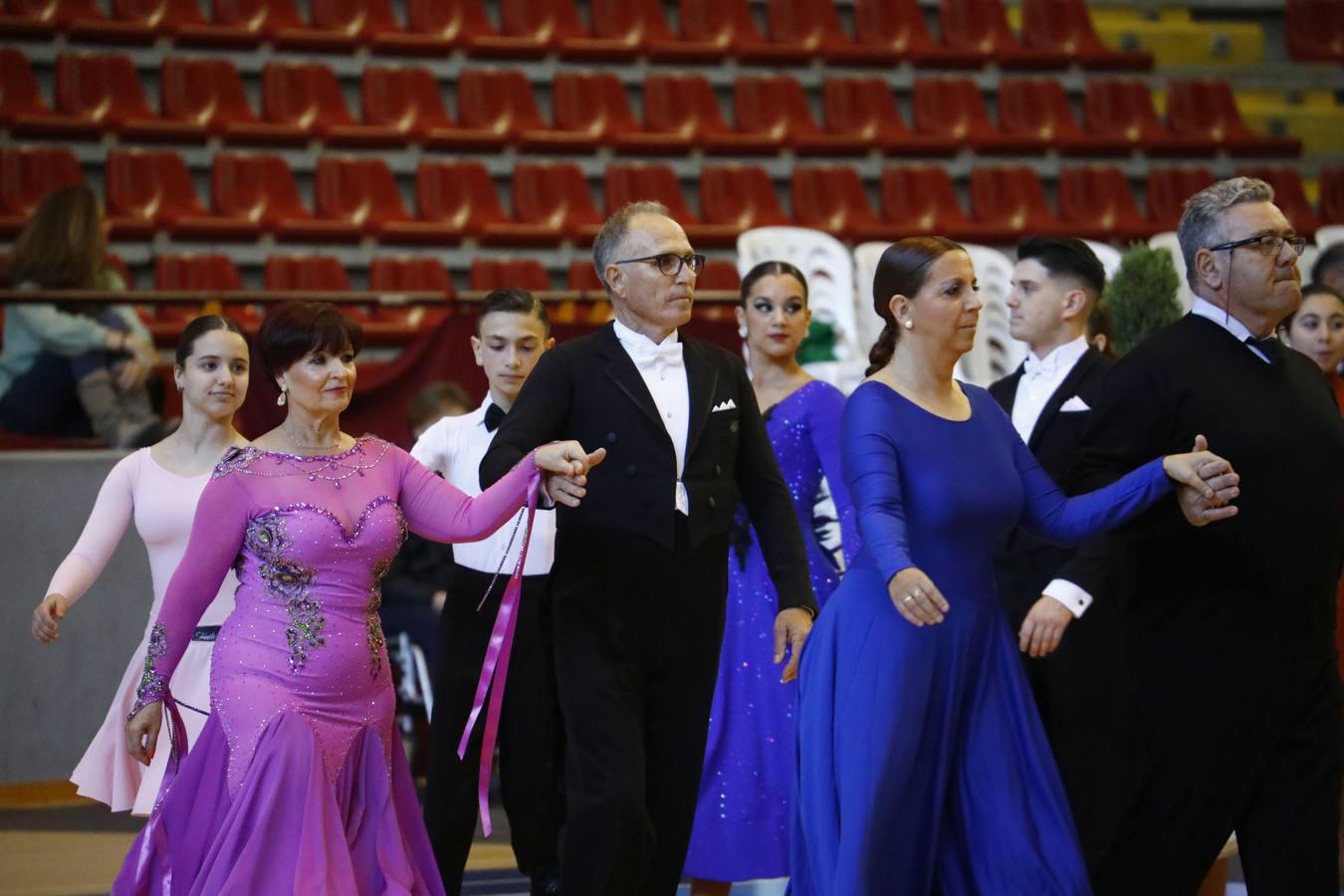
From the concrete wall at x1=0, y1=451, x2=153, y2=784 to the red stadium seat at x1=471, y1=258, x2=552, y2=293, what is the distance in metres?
3.91

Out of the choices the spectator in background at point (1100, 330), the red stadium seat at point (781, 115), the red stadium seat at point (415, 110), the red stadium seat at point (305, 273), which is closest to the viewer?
the spectator in background at point (1100, 330)

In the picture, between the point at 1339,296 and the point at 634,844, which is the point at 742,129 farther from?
the point at 634,844

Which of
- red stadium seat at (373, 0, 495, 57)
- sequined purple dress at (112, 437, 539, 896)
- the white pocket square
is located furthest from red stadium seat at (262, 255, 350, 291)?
sequined purple dress at (112, 437, 539, 896)

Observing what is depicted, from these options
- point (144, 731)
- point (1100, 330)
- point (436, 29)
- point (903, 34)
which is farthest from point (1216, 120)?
point (144, 731)

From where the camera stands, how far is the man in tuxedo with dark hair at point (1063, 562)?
4.91 meters

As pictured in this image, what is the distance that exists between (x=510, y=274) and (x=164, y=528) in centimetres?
647

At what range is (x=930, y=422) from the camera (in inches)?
143

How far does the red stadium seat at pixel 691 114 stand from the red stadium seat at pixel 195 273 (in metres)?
3.29

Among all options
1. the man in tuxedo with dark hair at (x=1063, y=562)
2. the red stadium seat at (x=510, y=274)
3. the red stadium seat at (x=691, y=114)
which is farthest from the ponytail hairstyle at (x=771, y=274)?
the red stadium seat at (x=691, y=114)

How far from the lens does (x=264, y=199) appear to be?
11.2m

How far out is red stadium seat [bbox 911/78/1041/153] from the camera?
1297cm

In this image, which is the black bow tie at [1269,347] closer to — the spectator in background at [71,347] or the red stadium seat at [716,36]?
the spectator in background at [71,347]

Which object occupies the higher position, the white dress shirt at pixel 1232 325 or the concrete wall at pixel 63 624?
the white dress shirt at pixel 1232 325

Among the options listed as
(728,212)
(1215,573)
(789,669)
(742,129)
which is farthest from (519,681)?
(742,129)
